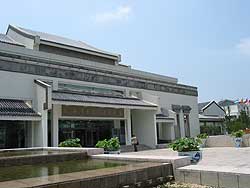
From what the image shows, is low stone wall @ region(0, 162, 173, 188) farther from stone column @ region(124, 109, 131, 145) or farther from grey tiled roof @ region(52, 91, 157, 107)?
stone column @ region(124, 109, 131, 145)

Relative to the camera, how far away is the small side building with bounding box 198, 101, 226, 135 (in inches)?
1783

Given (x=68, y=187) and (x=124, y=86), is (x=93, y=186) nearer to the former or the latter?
(x=68, y=187)

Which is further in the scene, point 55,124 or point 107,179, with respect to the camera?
point 55,124

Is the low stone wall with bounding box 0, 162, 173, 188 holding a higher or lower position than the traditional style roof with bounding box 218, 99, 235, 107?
lower

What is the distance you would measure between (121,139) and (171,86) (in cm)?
1054

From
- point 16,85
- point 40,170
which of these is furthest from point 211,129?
point 40,170

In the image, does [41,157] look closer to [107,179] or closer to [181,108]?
[107,179]

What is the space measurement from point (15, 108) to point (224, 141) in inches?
653

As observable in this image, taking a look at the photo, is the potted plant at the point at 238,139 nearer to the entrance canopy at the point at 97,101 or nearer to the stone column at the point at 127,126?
the entrance canopy at the point at 97,101

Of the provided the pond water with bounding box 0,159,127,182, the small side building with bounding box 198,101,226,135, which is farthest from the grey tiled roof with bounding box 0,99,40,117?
the small side building with bounding box 198,101,226,135

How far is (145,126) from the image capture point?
2883cm

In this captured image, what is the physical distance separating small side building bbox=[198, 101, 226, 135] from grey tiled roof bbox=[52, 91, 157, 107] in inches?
784

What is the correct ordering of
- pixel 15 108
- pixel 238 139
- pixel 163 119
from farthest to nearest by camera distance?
pixel 163 119 → pixel 238 139 → pixel 15 108

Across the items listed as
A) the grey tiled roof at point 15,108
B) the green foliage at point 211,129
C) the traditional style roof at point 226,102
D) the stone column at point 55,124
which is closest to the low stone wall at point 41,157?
the grey tiled roof at point 15,108
